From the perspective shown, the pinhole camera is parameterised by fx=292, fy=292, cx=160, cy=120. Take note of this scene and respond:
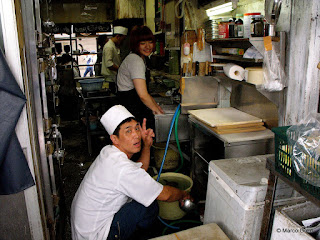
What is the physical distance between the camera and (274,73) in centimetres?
220

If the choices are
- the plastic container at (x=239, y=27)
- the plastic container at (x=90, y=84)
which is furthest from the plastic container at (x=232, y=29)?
the plastic container at (x=90, y=84)

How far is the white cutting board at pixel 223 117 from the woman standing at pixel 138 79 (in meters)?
0.68

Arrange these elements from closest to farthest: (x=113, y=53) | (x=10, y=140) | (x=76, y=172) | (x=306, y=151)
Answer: (x=306, y=151), (x=10, y=140), (x=76, y=172), (x=113, y=53)

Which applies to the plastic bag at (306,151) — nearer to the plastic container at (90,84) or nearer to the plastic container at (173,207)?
the plastic container at (173,207)

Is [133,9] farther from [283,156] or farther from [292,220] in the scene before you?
[292,220]

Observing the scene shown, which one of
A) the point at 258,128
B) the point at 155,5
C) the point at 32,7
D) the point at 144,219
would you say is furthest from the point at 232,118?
the point at 155,5

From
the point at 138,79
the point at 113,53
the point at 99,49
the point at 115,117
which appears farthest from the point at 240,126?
the point at 99,49

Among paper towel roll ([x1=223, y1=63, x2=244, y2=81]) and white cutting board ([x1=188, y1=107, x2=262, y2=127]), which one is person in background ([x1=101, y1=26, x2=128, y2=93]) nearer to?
white cutting board ([x1=188, y1=107, x2=262, y2=127])

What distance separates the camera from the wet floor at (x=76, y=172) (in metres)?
2.90

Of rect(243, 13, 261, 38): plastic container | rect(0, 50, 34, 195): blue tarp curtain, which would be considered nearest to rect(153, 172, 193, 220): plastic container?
rect(0, 50, 34, 195): blue tarp curtain

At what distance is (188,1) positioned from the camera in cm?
358

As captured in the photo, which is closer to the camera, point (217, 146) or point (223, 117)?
point (217, 146)

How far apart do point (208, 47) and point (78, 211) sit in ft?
7.79

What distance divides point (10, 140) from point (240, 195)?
4.71ft
